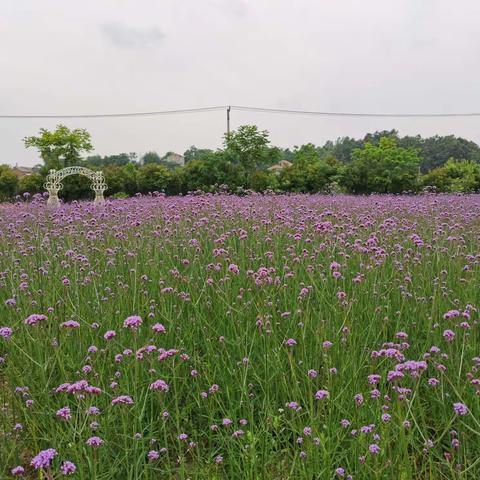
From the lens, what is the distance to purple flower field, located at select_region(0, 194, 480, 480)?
237 centimetres

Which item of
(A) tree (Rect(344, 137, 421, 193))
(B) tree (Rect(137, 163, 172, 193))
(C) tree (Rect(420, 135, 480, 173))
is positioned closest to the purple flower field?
(A) tree (Rect(344, 137, 421, 193))

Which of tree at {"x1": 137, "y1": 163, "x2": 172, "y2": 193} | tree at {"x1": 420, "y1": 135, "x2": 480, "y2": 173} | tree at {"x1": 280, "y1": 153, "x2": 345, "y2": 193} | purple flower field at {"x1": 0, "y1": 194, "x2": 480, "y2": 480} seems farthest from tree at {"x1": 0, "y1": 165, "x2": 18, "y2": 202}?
tree at {"x1": 420, "y1": 135, "x2": 480, "y2": 173}

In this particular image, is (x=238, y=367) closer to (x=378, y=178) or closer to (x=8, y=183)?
(x=378, y=178)

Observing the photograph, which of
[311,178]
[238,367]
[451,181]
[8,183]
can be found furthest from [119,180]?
[238,367]

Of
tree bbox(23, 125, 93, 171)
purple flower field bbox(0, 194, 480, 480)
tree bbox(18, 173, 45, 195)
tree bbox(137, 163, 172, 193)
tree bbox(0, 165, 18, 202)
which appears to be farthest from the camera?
tree bbox(23, 125, 93, 171)

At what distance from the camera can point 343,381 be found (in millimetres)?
2834

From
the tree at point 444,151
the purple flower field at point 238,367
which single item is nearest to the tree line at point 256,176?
the purple flower field at point 238,367

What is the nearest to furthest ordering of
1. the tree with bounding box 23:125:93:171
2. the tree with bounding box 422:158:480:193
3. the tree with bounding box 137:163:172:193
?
the tree with bounding box 422:158:480:193, the tree with bounding box 137:163:172:193, the tree with bounding box 23:125:93:171

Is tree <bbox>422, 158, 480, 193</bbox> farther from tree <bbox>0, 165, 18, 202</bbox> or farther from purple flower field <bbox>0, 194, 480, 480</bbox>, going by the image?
tree <bbox>0, 165, 18, 202</bbox>

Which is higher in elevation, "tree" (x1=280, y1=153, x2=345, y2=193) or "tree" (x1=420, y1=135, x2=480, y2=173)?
"tree" (x1=420, y1=135, x2=480, y2=173)

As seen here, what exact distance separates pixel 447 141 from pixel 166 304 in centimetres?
8983

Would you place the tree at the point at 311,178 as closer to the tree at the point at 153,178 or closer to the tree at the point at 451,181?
the tree at the point at 451,181

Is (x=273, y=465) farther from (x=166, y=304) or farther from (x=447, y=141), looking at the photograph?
(x=447, y=141)

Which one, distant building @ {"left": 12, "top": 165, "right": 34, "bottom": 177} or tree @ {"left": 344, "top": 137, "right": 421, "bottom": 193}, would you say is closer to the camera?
tree @ {"left": 344, "top": 137, "right": 421, "bottom": 193}
